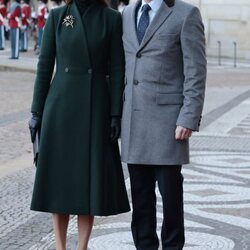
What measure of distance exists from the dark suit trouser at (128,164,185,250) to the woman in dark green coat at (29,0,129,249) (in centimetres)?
17

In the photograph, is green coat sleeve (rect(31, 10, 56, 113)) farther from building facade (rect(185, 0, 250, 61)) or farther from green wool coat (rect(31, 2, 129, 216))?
building facade (rect(185, 0, 250, 61))

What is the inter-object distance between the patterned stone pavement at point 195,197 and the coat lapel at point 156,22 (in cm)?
168

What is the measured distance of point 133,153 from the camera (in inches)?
210

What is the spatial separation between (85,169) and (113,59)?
0.69 meters

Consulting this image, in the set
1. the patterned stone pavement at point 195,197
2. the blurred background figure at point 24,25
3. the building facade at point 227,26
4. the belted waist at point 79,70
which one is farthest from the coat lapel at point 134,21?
the building facade at point 227,26

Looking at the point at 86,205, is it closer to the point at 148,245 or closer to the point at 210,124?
the point at 148,245

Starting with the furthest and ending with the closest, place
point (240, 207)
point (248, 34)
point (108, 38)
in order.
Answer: point (248, 34) → point (240, 207) → point (108, 38)

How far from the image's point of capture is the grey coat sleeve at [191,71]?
16.9 ft

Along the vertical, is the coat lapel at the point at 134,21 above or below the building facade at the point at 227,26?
above

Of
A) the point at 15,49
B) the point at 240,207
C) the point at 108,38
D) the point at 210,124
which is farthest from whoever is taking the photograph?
the point at 15,49

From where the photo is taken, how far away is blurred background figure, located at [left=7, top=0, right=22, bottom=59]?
27.3 m

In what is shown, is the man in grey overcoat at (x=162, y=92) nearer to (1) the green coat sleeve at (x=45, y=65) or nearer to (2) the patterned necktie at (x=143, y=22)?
(2) the patterned necktie at (x=143, y=22)

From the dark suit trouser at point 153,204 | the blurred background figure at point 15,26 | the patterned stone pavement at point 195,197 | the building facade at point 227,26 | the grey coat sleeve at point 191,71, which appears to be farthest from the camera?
the building facade at point 227,26

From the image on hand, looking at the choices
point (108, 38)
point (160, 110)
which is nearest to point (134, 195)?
point (160, 110)
